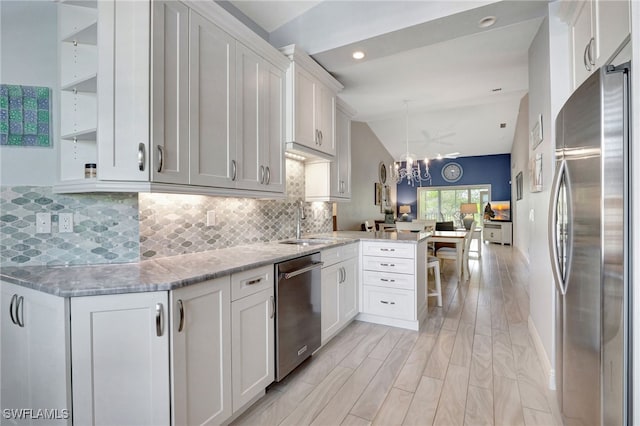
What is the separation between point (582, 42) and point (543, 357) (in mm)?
2141

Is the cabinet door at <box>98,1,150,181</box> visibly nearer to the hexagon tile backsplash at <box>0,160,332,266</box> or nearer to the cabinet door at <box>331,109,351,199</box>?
the hexagon tile backsplash at <box>0,160,332,266</box>

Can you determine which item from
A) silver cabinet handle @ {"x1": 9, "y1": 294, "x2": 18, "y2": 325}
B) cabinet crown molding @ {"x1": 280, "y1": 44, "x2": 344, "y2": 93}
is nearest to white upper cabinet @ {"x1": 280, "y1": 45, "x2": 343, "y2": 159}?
cabinet crown molding @ {"x1": 280, "y1": 44, "x2": 344, "y2": 93}

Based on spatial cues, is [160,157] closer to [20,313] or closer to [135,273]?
[135,273]

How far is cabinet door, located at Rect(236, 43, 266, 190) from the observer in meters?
2.20

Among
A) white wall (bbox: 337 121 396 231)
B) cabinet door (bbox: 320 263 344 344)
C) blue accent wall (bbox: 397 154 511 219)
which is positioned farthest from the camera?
blue accent wall (bbox: 397 154 511 219)

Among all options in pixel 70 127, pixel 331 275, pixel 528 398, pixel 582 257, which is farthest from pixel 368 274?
pixel 70 127

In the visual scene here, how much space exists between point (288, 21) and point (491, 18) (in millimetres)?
1749

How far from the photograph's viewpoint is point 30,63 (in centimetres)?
180

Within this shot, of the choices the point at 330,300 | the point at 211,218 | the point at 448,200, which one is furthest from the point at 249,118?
the point at 448,200

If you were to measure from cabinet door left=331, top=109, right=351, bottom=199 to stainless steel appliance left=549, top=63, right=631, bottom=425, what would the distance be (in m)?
2.29

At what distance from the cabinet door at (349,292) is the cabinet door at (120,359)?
1.80 m

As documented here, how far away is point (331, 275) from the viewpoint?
273cm

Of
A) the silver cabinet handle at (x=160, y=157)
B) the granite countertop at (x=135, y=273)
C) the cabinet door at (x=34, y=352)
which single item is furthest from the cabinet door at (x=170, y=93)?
the cabinet door at (x=34, y=352)

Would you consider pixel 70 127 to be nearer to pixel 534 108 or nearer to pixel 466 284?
pixel 534 108
